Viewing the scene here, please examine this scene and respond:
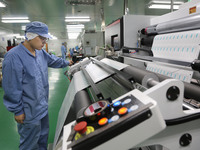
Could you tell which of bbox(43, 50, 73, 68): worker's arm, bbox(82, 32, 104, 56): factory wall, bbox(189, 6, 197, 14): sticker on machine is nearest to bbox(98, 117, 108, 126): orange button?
bbox(189, 6, 197, 14): sticker on machine

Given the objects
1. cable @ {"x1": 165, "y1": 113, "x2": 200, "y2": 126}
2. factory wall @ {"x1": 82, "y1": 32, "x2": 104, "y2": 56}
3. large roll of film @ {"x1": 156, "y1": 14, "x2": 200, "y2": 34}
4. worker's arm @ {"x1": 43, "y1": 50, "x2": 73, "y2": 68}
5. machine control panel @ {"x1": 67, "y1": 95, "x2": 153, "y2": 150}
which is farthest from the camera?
factory wall @ {"x1": 82, "y1": 32, "x2": 104, "y2": 56}

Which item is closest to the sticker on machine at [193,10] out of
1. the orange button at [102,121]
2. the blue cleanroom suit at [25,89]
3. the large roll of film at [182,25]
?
the large roll of film at [182,25]

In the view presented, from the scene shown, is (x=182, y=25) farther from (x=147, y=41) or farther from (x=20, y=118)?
(x=20, y=118)

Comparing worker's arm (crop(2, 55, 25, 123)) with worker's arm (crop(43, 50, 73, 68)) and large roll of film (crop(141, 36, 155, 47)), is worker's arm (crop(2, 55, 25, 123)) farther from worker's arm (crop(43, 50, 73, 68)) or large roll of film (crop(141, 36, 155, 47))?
large roll of film (crop(141, 36, 155, 47))

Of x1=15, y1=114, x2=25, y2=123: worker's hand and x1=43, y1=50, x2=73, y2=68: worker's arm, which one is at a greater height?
x1=43, y1=50, x2=73, y2=68: worker's arm

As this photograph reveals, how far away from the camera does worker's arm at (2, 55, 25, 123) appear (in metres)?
1.19

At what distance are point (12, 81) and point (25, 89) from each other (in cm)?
13

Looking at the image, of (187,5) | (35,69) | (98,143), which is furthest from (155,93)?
(187,5)

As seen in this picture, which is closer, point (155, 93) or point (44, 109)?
point (155, 93)

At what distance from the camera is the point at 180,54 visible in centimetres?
128

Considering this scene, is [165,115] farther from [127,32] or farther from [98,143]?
[127,32]

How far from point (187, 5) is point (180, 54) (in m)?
0.53

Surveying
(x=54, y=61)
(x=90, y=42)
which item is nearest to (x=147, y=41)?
(x=54, y=61)

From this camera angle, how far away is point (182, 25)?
4.37ft
